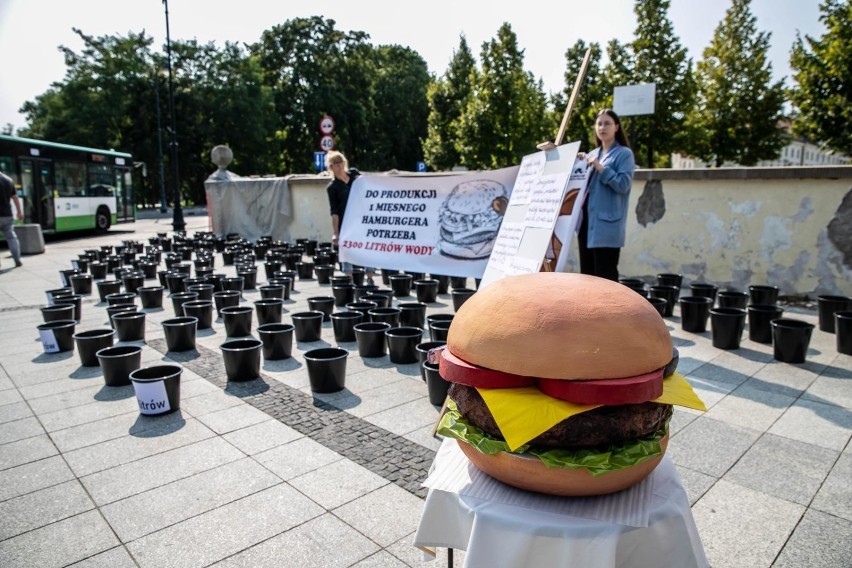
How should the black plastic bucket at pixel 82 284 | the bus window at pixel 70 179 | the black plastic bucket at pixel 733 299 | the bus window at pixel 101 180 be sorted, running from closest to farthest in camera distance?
the black plastic bucket at pixel 733 299 → the black plastic bucket at pixel 82 284 → the bus window at pixel 70 179 → the bus window at pixel 101 180

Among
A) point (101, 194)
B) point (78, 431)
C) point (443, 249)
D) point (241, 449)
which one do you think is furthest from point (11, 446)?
point (101, 194)

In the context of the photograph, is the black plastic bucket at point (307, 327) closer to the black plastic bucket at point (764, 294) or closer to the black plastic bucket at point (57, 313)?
the black plastic bucket at point (57, 313)

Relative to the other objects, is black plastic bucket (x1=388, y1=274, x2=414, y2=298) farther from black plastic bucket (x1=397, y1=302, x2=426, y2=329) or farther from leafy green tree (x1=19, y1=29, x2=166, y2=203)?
leafy green tree (x1=19, y1=29, x2=166, y2=203)

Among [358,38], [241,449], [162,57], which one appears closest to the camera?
[241,449]

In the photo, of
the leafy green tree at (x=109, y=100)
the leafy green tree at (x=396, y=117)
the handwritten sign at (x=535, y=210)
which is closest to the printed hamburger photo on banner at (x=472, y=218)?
the handwritten sign at (x=535, y=210)

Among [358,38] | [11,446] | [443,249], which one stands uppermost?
[358,38]

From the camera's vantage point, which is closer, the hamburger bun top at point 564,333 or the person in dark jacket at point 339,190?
the hamburger bun top at point 564,333

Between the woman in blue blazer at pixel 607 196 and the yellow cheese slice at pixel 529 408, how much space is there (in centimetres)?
387

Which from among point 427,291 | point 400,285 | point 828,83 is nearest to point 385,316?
point 427,291

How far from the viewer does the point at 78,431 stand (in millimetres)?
4266

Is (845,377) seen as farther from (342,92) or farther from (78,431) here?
(342,92)

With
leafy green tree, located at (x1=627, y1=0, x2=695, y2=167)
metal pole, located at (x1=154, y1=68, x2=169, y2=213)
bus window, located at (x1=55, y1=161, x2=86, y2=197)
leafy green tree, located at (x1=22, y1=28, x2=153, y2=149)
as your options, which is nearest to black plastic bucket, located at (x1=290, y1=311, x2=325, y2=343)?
bus window, located at (x1=55, y1=161, x2=86, y2=197)

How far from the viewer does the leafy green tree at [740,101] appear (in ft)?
90.7

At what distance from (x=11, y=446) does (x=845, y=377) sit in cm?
703
